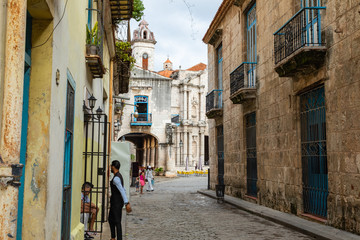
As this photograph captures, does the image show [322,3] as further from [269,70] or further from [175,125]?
[175,125]

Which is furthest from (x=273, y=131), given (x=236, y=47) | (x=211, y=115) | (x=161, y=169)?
(x=161, y=169)

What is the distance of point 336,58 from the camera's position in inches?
359

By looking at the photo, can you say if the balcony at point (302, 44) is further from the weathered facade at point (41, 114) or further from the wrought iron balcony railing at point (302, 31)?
the weathered facade at point (41, 114)

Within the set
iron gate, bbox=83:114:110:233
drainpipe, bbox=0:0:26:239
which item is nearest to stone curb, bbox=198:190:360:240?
iron gate, bbox=83:114:110:233

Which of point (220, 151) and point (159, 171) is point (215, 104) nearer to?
point (220, 151)

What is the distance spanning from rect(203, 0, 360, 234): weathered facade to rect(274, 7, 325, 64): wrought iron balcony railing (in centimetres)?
3

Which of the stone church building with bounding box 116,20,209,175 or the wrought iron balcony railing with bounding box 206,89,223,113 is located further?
the stone church building with bounding box 116,20,209,175

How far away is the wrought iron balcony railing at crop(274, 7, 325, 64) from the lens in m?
9.90

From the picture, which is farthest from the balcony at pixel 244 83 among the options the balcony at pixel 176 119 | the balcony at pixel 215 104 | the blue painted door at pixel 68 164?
the balcony at pixel 176 119

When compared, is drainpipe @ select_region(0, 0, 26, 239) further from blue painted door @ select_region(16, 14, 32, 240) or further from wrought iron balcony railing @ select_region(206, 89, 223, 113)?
wrought iron balcony railing @ select_region(206, 89, 223, 113)

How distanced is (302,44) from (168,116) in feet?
111

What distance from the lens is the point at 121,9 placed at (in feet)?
38.7

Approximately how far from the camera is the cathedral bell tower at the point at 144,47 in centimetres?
7688

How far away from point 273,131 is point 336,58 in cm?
432
